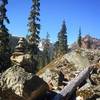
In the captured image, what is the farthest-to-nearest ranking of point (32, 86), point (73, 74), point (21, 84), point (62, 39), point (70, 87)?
point (62, 39), point (73, 74), point (70, 87), point (32, 86), point (21, 84)

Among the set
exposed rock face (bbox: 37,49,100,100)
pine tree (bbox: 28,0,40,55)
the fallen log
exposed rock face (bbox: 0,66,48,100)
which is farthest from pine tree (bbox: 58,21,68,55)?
exposed rock face (bbox: 0,66,48,100)

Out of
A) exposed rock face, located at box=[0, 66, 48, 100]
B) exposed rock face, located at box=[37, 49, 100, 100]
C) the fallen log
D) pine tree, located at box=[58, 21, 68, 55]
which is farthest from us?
pine tree, located at box=[58, 21, 68, 55]

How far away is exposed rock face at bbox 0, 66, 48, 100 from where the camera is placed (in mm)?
15672

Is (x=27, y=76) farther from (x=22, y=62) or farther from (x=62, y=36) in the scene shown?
(x=62, y=36)

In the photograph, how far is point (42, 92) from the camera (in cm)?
1722

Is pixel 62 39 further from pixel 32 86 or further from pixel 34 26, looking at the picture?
pixel 32 86

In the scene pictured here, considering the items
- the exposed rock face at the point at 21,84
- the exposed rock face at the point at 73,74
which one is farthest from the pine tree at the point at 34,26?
the exposed rock face at the point at 21,84

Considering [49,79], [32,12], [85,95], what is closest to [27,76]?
[85,95]

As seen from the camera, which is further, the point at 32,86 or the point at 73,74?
the point at 73,74

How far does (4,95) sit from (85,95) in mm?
5497

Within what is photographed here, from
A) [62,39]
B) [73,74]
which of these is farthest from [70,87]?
[62,39]

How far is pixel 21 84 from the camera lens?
1573 centimetres

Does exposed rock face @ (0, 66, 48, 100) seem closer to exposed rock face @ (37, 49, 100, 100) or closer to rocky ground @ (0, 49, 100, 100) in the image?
rocky ground @ (0, 49, 100, 100)

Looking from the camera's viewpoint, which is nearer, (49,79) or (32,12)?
(49,79)
